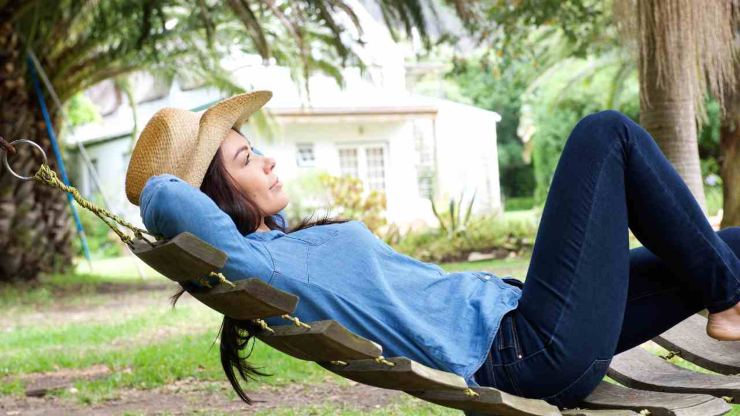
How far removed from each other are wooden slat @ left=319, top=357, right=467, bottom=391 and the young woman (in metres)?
0.13

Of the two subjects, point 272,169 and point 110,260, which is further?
point 110,260

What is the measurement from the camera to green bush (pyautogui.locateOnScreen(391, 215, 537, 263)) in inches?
571

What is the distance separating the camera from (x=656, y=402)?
8.68 ft

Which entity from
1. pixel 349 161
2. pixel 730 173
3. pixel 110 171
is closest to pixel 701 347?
pixel 730 173

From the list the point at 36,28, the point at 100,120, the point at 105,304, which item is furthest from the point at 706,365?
the point at 100,120

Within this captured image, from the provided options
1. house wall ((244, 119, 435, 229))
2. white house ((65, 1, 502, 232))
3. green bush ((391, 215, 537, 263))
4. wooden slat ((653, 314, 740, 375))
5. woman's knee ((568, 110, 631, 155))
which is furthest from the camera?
house wall ((244, 119, 435, 229))

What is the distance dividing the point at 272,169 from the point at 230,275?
53 centimetres

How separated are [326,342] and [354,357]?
105mm

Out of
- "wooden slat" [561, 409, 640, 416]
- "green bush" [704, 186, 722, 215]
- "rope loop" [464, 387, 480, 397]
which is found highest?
"rope loop" [464, 387, 480, 397]

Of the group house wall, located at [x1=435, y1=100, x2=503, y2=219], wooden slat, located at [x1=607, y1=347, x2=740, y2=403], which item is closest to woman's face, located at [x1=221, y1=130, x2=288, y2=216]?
wooden slat, located at [x1=607, y1=347, x2=740, y2=403]

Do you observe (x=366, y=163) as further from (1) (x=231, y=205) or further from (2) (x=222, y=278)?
(2) (x=222, y=278)

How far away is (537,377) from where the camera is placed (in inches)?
104

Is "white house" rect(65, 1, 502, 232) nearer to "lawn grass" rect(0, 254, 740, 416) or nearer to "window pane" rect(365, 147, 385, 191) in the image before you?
"window pane" rect(365, 147, 385, 191)

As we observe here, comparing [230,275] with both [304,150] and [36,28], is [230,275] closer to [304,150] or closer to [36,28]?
[36,28]
